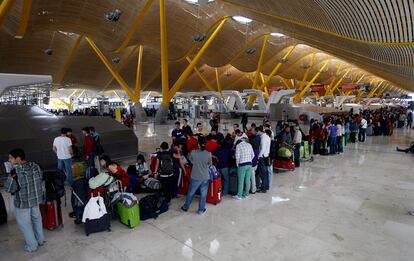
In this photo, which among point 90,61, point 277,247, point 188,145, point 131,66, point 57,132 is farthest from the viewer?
point 131,66

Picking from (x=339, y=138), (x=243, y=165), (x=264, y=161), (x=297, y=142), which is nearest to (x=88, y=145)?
(x=243, y=165)

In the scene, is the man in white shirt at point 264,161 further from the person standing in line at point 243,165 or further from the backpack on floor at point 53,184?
the backpack on floor at point 53,184

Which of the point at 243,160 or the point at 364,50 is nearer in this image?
the point at 243,160

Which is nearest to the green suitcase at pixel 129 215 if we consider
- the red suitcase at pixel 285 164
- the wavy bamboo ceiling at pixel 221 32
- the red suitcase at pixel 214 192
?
the red suitcase at pixel 214 192

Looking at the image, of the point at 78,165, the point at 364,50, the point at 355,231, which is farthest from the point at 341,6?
the point at 78,165

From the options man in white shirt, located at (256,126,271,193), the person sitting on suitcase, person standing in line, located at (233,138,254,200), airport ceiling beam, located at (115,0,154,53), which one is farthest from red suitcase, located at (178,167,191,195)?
airport ceiling beam, located at (115,0,154,53)

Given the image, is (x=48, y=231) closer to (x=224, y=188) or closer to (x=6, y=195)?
(x=6, y=195)

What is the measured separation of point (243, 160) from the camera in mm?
5926

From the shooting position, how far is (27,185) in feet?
12.5

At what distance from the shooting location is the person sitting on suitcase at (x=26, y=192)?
3741 millimetres

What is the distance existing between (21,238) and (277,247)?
157 inches

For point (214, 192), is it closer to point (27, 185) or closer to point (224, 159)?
point (224, 159)

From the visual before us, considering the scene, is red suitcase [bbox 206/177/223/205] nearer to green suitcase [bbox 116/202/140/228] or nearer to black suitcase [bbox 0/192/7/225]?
green suitcase [bbox 116/202/140/228]

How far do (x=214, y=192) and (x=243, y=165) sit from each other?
85cm
